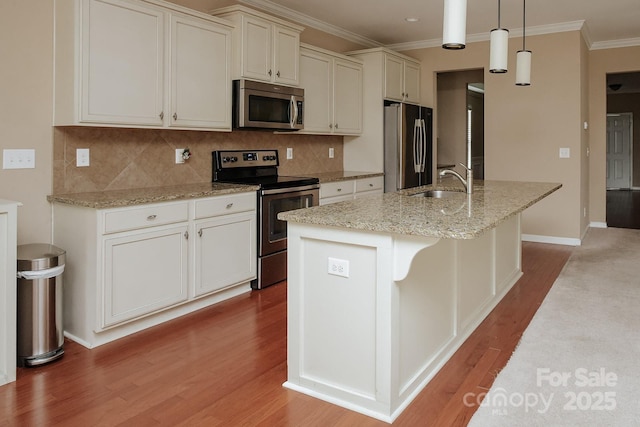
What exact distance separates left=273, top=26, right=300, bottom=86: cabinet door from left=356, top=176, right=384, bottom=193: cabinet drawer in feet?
4.28

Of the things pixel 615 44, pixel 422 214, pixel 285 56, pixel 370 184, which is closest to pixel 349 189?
pixel 370 184

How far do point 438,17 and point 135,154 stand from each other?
11.5 ft

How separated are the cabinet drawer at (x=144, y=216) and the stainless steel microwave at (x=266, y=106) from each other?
3.37 ft

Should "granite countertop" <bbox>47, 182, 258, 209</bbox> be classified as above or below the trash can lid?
above

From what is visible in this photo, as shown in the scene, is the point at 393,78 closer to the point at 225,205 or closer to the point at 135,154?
the point at 225,205

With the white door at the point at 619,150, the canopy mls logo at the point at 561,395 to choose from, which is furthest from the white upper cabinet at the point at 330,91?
the white door at the point at 619,150

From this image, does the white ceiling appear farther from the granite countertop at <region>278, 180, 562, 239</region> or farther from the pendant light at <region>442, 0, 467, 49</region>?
the pendant light at <region>442, 0, 467, 49</region>

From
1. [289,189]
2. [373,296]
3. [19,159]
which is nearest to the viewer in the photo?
[373,296]

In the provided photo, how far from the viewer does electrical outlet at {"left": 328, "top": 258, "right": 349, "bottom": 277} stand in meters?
2.22

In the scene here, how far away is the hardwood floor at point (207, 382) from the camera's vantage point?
7.09ft

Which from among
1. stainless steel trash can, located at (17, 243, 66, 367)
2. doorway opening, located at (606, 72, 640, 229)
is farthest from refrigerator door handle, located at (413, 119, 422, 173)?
doorway opening, located at (606, 72, 640, 229)

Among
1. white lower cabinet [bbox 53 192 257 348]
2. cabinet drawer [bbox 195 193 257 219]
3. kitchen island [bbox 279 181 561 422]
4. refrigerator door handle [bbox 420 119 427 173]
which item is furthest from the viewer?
refrigerator door handle [bbox 420 119 427 173]

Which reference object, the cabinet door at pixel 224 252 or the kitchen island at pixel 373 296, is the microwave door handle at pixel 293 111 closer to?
the cabinet door at pixel 224 252

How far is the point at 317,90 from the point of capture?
198 inches
